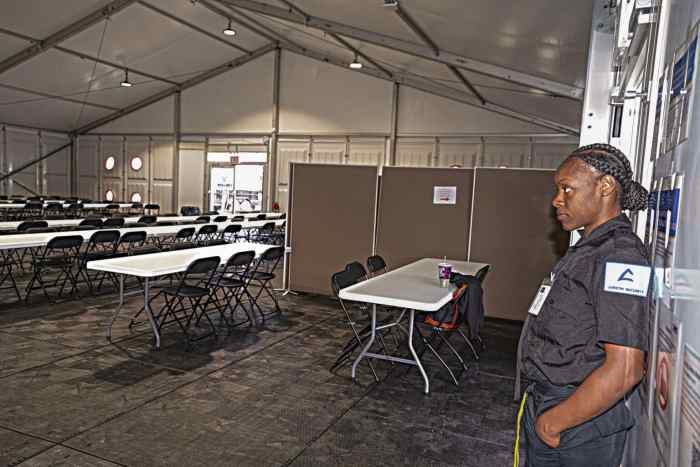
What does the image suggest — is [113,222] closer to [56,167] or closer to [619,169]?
[619,169]

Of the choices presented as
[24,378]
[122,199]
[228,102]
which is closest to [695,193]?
[24,378]

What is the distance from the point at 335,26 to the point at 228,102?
7539mm

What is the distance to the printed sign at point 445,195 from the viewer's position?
6.37m

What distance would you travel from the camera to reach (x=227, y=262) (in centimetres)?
491

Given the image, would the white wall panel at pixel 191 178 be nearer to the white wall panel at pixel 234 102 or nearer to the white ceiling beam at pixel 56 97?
the white wall panel at pixel 234 102

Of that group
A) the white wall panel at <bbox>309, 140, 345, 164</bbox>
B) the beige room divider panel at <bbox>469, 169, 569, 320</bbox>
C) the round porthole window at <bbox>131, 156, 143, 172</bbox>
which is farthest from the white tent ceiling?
the white wall panel at <bbox>309, 140, 345, 164</bbox>

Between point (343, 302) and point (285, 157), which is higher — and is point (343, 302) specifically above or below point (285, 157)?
below

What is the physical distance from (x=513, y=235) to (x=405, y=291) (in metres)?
2.80

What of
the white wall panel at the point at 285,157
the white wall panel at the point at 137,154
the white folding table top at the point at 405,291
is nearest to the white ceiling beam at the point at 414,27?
the white folding table top at the point at 405,291

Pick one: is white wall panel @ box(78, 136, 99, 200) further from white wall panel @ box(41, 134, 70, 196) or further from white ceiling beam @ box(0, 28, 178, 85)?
white ceiling beam @ box(0, 28, 178, 85)

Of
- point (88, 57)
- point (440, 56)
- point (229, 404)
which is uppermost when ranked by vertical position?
point (88, 57)

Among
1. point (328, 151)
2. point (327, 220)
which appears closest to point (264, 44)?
point (328, 151)

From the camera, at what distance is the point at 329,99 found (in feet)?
46.0

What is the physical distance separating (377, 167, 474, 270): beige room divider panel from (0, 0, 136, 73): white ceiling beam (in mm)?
8100
